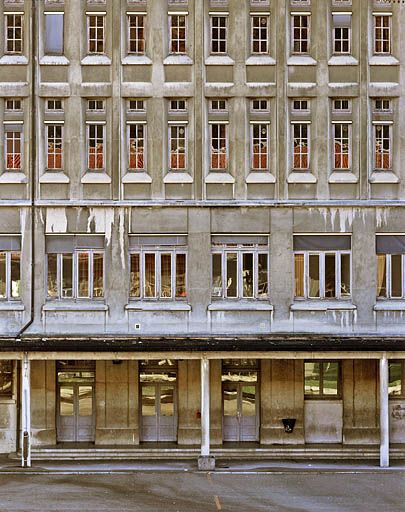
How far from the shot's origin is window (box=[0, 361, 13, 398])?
1420 inches

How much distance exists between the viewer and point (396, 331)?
34500 mm

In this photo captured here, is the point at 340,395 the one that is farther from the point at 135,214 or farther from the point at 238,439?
the point at 135,214

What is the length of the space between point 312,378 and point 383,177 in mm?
7169

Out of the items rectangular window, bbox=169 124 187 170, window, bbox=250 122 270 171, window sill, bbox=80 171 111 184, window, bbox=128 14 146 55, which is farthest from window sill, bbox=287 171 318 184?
window, bbox=128 14 146 55

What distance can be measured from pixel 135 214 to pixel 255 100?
541cm

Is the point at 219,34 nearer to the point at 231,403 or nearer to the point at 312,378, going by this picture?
the point at 312,378

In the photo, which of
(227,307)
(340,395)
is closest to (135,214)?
(227,307)

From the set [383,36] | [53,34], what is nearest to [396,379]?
[383,36]

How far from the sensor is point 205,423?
33.1m

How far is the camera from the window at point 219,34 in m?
35.1

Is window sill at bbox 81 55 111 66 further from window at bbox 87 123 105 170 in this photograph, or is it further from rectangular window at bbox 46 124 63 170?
rectangular window at bbox 46 124 63 170

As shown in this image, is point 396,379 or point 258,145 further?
point 396,379

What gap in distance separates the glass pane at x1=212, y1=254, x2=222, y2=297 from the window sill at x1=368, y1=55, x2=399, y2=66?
8022mm

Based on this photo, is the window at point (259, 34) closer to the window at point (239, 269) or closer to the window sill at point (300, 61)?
the window sill at point (300, 61)
